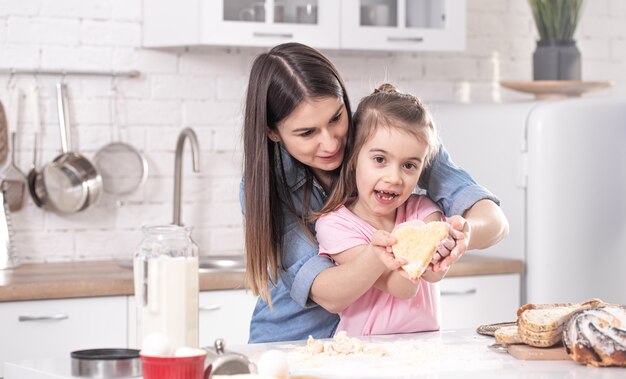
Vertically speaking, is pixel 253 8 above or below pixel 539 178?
above

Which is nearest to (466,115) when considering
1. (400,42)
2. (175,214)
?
Answer: (400,42)

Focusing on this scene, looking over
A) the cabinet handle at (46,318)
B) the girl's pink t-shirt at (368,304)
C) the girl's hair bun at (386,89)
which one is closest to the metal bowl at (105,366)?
the girl's pink t-shirt at (368,304)

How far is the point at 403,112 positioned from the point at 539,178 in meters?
1.61

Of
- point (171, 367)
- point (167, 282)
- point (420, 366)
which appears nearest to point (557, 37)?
point (420, 366)

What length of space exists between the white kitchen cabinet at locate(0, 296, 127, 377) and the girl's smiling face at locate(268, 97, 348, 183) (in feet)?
3.76

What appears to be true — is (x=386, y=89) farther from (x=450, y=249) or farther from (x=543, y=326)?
(x=543, y=326)

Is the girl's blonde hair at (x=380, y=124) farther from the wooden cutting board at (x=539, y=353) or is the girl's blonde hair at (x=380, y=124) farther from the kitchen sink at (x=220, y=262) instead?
the kitchen sink at (x=220, y=262)

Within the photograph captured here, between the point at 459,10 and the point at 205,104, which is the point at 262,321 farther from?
the point at 459,10

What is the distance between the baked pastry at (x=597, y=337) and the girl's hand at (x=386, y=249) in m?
0.33

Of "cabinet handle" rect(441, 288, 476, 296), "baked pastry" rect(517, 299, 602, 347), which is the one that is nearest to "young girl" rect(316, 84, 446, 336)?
"baked pastry" rect(517, 299, 602, 347)

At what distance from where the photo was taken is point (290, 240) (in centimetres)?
240

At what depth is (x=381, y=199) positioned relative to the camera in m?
2.33

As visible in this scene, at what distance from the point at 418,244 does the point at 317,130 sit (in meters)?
0.39

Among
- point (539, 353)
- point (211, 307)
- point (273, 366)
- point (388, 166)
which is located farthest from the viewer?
point (211, 307)
